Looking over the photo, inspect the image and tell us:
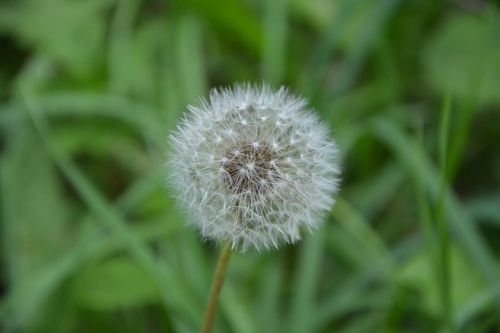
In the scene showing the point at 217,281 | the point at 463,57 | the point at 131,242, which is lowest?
the point at 217,281

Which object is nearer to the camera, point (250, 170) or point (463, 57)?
point (250, 170)

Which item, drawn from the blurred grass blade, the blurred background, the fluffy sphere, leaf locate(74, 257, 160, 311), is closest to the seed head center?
the fluffy sphere

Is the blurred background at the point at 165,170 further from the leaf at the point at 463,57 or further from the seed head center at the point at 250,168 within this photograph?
the seed head center at the point at 250,168

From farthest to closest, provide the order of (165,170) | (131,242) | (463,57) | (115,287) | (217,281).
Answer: (463,57) → (115,287) → (165,170) → (131,242) → (217,281)

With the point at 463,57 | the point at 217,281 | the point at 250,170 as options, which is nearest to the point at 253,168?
the point at 250,170

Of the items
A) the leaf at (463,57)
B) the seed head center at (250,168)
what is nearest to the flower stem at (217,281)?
the seed head center at (250,168)

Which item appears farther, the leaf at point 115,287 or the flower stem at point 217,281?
the leaf at point 115,287

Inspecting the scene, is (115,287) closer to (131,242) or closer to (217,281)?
(131,242)

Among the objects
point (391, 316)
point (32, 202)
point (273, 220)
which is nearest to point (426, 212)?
point (391, 316)
